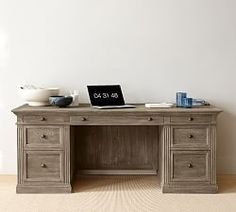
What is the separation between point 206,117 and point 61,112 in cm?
128

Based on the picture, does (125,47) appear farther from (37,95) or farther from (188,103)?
(37,95)

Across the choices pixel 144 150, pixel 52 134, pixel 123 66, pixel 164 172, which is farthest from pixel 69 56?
pixel 164 172

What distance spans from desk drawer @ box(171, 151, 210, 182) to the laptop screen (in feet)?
2.46

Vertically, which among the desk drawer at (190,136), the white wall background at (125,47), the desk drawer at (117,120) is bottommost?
the desk drawer at (190,136)

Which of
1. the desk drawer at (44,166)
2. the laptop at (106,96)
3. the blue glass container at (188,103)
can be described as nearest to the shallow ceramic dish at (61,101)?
the laptop at (106,96)

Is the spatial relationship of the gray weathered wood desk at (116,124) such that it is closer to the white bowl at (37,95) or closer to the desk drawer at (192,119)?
the desk drawer at (192,119)

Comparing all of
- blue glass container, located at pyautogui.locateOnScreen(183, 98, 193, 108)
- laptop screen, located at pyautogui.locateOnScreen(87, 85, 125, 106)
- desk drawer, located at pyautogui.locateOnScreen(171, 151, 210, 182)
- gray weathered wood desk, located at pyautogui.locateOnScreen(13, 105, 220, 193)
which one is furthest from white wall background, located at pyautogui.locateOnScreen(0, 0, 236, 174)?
desk drawer, located at pyautogui.locateOnScreen(171, 151, 210, 182)

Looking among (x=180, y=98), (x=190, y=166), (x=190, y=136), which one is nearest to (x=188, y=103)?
(x=180, y=98)

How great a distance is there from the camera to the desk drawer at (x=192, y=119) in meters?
4.08

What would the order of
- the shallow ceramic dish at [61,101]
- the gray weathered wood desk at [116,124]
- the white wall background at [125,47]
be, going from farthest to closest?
the white wall background at [125,47] → the shallow ceramic dish at [61,101] → the gray weathered wood desk at [116,124]

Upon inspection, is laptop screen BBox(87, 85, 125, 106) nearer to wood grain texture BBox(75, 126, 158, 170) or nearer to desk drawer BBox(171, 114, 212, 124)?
wood grain texture BBox(75, 126, 158, 170)

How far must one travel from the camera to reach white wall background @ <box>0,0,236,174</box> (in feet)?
15.1

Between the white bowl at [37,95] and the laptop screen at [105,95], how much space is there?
1.26 ft

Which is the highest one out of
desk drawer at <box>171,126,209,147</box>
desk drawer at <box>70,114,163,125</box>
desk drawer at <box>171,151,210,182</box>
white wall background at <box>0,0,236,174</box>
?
white wall background at <box>0,0,236,174</box>
